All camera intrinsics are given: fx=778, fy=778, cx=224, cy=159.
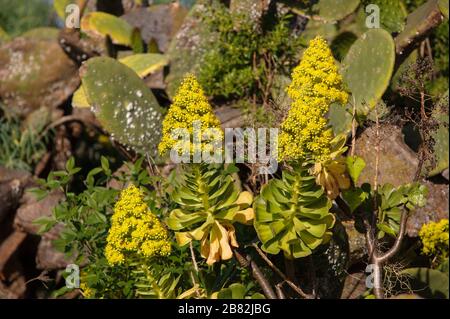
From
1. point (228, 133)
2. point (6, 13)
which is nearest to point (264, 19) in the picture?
point (228, 133)

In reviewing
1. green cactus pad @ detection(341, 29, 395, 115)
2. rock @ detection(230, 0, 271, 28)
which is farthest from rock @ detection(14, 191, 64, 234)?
green cactus pad @ detection(341, 29, 395, 115)

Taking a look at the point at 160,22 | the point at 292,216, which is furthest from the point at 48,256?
the point at 292,216

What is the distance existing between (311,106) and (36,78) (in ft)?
8.39

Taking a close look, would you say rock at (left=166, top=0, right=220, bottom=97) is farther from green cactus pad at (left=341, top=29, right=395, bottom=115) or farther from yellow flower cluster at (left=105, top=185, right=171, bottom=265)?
yellow flower cluster at (left=105, top=185, right=171, bottom=265)

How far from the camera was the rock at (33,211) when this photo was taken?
3777 mm

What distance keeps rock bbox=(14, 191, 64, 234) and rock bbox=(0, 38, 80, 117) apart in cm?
72

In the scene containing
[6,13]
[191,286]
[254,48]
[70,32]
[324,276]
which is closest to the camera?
[191,286]

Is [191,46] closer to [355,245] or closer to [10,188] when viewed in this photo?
[10,188]

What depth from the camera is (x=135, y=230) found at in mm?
2209

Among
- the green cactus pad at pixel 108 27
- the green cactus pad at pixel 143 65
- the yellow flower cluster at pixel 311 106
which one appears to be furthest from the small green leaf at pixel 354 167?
the green cactus pad at pixel 108 27

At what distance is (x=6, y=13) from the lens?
5031 millimetres

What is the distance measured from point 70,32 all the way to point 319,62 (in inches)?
76.2

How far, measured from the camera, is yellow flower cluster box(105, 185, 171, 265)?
2193 mm
